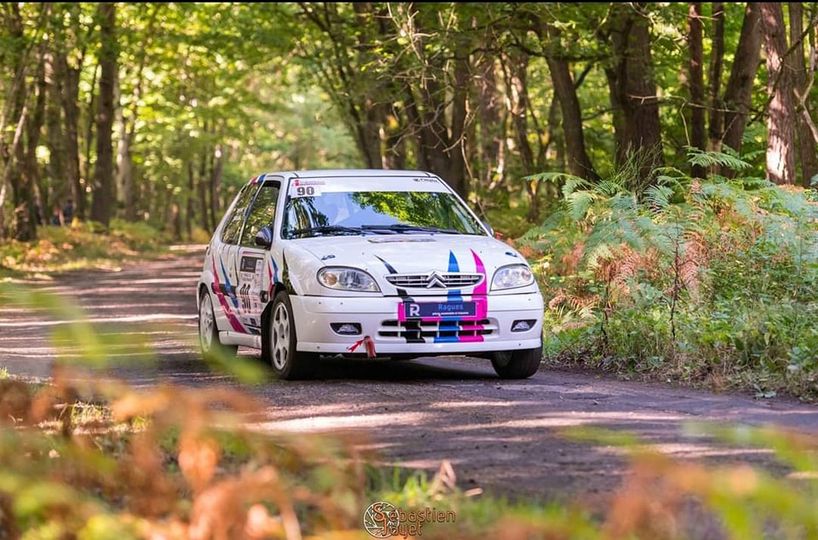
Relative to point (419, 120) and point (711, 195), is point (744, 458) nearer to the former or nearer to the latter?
point (711, 195)

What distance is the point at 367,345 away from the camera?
9.98 metres

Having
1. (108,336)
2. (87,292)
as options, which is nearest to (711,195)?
(108,336)

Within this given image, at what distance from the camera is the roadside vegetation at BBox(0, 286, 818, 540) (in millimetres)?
3615

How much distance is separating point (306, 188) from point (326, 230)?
2.09 feet

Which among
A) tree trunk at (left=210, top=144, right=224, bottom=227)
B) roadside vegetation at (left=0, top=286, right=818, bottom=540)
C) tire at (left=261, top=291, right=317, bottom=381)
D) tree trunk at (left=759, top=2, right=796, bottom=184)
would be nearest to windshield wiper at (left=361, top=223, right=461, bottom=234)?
tire at (left=261, top=291, right=317, bottom=381)

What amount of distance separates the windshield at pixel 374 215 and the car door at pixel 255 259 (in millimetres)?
321

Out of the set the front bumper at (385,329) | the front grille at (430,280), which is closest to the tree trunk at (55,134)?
the front bumper at (385,329)

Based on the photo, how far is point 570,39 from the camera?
20625 mm

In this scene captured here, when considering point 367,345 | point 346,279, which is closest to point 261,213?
point 346,279

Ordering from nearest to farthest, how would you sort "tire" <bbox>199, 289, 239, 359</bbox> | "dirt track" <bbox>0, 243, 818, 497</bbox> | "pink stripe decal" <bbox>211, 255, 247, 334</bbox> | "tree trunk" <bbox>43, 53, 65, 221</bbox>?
1. "dirt track" <bbox>0, 243, 818, 497</bbox>
2. "pink stripe decal" <bbox>211, 255, 247, 334</bbox>
3. "tire" <bbox>199, 289, 239, 359</bbox>
4. "tree trunk" <bbox>43, 53, 65, 221</bbox>

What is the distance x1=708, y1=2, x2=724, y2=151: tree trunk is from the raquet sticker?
1009cm

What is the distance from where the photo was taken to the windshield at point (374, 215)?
11180mm

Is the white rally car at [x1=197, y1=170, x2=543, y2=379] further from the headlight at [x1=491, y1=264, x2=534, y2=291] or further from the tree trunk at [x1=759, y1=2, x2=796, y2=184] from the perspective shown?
the tree trunk at [x1=759, y1=2, x2=796, y2=184]

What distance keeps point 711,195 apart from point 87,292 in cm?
1330
